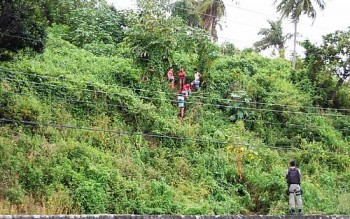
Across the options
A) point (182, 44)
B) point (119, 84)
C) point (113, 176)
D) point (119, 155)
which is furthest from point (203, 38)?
point (113, 176)

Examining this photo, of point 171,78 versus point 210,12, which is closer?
point 171,78

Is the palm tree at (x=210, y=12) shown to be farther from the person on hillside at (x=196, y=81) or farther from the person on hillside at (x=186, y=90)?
the person on hillside at (x=186, y=90)

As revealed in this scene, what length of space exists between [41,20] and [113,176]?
15.8 feet

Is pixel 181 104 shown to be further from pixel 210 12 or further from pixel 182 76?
pixel 210 12

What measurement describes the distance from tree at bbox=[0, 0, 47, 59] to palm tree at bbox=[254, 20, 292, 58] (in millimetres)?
30936

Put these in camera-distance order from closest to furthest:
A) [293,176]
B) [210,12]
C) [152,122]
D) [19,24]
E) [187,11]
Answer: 1. [19,24]
2. [293,176]
3. [152,122]
4. [210,12]
5. [187,11]

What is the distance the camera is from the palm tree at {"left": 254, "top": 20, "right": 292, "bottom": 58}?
4234cm

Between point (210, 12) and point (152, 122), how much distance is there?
11.4 metres

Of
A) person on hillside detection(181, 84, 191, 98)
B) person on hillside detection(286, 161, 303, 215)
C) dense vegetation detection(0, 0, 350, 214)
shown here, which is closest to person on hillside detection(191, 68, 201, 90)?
dense vegetation detection(0, 0, 350, 214)

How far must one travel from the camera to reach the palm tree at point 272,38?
1667 inches

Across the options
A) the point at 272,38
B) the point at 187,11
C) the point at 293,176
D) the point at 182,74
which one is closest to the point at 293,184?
the point at 293,176

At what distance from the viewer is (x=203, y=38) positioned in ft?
70.7

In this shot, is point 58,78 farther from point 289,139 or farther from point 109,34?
point 289,139

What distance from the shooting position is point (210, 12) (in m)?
27.5
